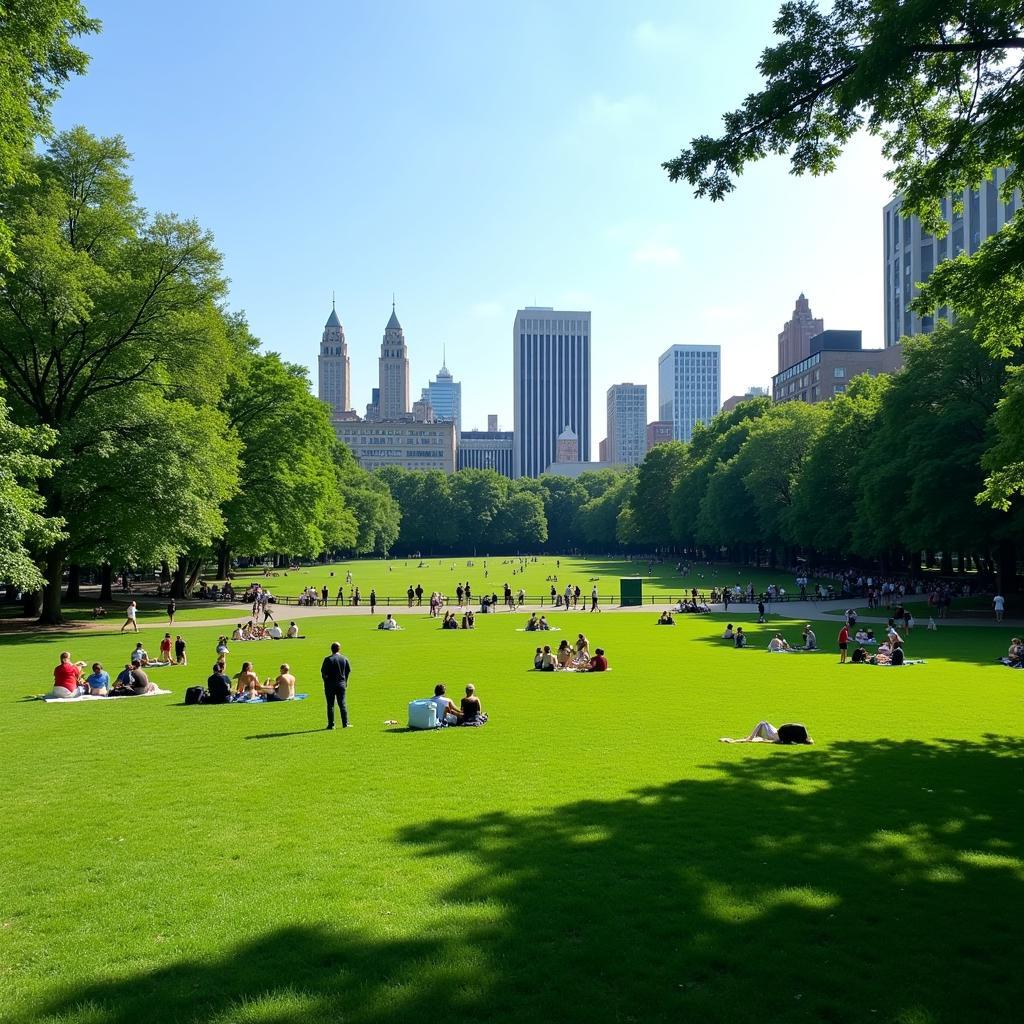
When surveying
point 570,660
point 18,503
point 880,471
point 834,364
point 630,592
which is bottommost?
point 570,660

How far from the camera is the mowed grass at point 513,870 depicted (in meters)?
5.64

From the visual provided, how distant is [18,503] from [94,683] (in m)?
7.49

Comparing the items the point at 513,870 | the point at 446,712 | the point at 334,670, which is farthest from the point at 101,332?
the point at 513,870

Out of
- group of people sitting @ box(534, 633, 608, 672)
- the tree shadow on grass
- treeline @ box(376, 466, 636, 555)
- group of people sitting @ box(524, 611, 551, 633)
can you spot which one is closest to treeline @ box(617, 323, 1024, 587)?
group of people sitting @ box(534, 633, 608, 672)

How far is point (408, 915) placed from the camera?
267 inches

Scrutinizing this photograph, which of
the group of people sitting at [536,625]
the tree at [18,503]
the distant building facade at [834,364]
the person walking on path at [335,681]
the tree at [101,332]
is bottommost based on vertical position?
the group of people sitting at [536,625]

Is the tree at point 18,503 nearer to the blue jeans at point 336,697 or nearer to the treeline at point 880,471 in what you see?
the blue jeans at point 336,697

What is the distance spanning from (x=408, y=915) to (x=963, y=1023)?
157 inches

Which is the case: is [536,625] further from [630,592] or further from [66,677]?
[66,677]

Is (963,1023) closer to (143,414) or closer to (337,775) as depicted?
(337,775)

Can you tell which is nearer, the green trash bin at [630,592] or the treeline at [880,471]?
the treeline at [880,471]

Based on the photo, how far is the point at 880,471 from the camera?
47188 millimetres

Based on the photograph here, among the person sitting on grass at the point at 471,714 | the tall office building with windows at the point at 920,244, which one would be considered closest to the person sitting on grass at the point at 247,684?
the person sitting on grass at the point at 471,714

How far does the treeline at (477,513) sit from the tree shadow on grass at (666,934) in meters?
138
